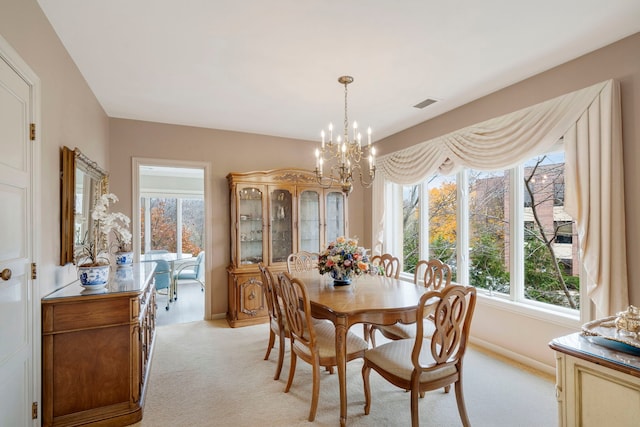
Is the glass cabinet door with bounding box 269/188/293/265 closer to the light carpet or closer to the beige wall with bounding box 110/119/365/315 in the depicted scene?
the beige wall with bounding box 110/119/365/315

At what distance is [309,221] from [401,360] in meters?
2.85

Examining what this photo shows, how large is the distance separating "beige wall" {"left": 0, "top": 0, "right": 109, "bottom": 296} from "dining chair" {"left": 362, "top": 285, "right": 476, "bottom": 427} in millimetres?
2215

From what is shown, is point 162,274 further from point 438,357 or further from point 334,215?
point 438,357

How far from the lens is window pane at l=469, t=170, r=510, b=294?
10.6 feet

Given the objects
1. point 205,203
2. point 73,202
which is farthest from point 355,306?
point 205,203

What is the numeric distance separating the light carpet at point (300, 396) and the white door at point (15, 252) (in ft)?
2.56

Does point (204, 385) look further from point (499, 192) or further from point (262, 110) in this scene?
point (499, 192)

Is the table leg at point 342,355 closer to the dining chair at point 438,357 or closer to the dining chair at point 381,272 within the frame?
the dining chair at point 438,357

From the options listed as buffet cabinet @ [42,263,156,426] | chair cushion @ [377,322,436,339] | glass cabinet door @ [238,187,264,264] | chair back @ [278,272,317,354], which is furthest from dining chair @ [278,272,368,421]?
glass cabinet door @ [238,187,264,264]

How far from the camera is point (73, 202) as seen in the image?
2.33 metres

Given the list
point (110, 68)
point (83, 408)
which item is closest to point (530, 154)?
point (110, 68)

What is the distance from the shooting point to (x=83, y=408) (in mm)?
1981

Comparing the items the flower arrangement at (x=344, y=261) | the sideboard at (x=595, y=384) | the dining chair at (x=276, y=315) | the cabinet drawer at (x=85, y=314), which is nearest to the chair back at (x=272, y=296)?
the dining chair at (x=276, y=315)

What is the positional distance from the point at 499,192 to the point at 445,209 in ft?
2.41
